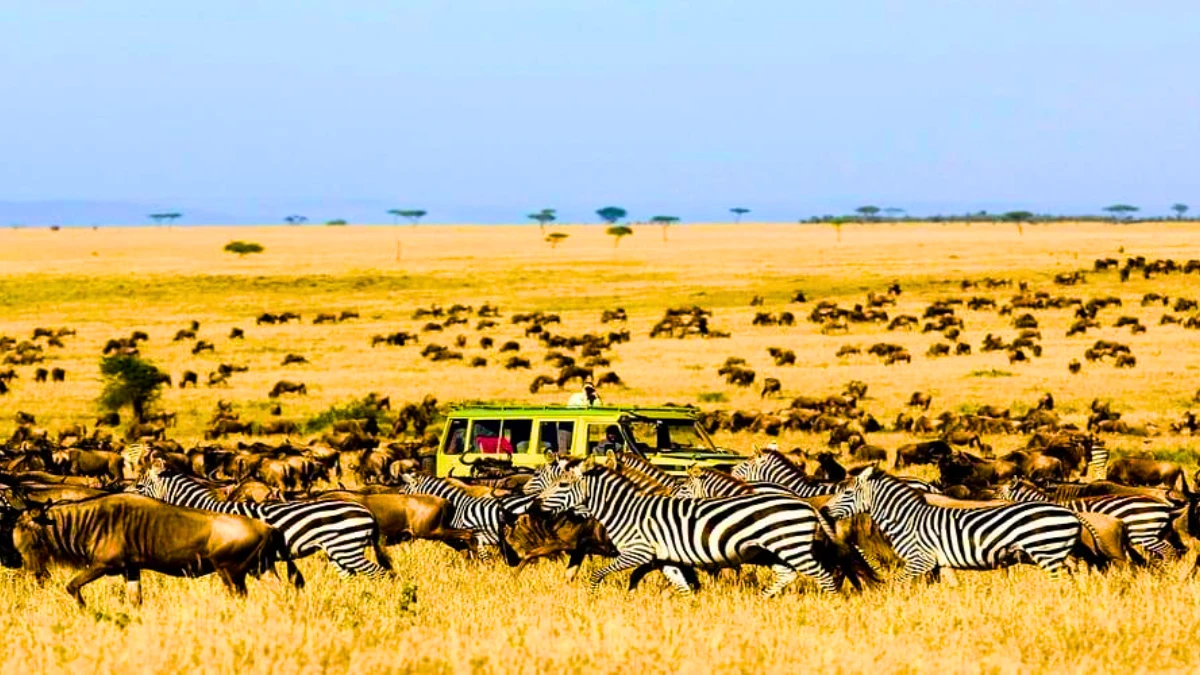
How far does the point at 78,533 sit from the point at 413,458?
1330 cm

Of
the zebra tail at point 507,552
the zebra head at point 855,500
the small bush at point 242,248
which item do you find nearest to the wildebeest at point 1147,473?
the zebra head at point 855,500

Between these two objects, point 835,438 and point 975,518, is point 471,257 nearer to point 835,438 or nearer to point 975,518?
point 835,438

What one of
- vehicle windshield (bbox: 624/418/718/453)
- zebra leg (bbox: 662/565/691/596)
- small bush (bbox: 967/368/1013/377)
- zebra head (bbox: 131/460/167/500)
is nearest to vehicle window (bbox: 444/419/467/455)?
vehicle windshield (bbox: 624/418/718/453)

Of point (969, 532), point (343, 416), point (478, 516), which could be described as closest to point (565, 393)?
point (343, 416)

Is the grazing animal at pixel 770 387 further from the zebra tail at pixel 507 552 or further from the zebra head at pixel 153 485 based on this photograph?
the zebra tail at pixel 507 552

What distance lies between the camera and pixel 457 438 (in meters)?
22.2

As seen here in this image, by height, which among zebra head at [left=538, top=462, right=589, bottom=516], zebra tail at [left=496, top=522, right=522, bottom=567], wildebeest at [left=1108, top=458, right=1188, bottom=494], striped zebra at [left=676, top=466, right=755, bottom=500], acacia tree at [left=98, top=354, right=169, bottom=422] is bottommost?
acacia tree at [left=98, top=354, right=169, bottom=422]

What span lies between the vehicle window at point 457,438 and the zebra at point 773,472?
3.50m

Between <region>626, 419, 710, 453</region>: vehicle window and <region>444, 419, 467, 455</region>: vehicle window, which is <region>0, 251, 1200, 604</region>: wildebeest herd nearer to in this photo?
<region>444, 419, 467, 455</region>: vehicle window

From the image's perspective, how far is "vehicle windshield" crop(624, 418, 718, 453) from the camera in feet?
68.5

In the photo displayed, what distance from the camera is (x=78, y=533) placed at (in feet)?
44.7

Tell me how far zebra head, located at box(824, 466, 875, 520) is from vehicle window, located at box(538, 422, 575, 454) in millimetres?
5306

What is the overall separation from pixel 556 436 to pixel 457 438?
1533 millimetres

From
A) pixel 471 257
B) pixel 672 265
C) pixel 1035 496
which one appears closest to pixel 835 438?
pixel 1035 496
